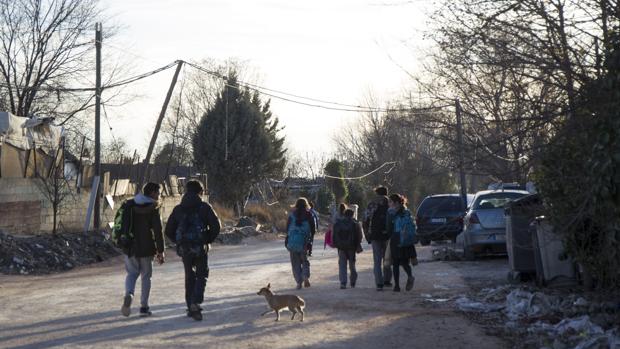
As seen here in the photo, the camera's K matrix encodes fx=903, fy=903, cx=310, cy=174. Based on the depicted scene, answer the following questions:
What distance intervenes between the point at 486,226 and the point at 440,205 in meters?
7.85

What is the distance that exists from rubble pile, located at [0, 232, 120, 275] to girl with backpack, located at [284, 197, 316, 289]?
27.0 feet

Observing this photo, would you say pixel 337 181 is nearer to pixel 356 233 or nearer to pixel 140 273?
pixel 356 233

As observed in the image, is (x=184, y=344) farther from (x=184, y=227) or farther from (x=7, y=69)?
(x=7, y=69)

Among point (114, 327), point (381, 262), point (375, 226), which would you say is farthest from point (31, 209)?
point (114, 327)

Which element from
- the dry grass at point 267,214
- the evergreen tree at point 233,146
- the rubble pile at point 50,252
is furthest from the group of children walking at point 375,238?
the evergreen tree at point 233,146

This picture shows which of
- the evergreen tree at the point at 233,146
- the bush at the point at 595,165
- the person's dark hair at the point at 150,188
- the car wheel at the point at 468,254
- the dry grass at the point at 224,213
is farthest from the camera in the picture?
the evergreen tree at the point at 233,146

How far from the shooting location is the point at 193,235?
11.5 meters

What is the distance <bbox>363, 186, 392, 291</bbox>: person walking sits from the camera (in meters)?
15.4

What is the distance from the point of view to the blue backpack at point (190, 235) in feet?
37.6

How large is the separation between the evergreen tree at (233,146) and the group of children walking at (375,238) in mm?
35853

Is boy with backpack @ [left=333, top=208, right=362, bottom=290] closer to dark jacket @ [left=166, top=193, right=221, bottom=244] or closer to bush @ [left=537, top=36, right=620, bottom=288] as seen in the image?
dark jacket @ [left=166, top=193, right=221, bottom=244]

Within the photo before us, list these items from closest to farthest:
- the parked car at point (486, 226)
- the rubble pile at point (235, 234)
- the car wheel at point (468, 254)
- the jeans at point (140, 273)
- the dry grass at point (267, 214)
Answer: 1. the jeans at point (140, 273)
2. the parked car at point (486, 226)
3. the car wheel at point (468, 254)
4. the rubble pile at point (235, 234)
5. the dry grass at point (267, 214)

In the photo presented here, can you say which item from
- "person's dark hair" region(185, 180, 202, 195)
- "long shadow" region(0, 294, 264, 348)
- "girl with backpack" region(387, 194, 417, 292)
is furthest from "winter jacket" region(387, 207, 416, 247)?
"person's dark hair" region(185, 180, 202, 195)

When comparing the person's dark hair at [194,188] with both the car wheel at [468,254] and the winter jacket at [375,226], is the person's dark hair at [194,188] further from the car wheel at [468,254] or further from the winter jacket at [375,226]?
the car wheel at [468,254]
